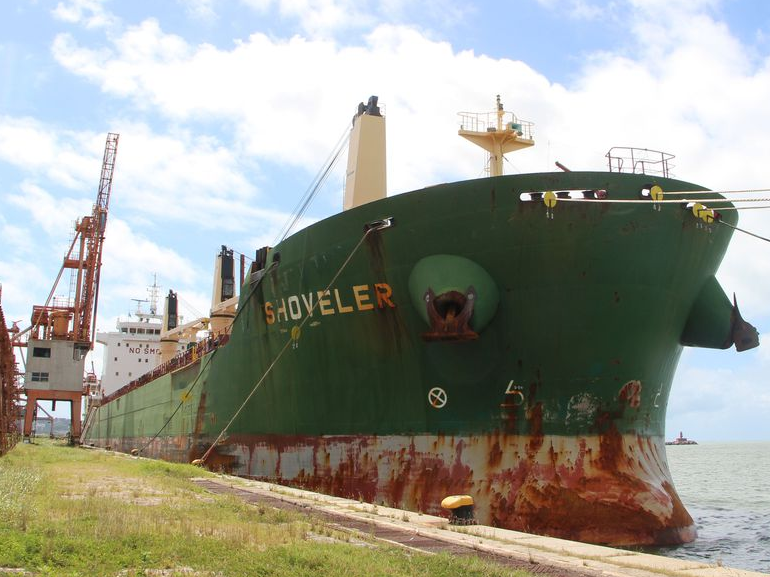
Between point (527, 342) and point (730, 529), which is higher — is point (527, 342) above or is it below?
above

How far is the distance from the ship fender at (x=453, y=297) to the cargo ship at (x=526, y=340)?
2 centimetres

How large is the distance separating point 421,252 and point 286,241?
4070mm

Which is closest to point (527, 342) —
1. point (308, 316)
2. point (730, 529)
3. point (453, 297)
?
point (453, 297)

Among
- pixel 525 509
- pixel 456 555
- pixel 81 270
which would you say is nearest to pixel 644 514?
pixel 525 509

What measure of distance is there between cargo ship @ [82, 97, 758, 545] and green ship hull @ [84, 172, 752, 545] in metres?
0.02

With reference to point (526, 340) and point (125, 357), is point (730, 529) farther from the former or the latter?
point (125, 357)

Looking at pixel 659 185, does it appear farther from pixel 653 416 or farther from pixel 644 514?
pixel 644 514

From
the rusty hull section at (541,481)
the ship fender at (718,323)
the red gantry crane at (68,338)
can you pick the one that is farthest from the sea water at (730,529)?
the red gantry crane at (68,338)

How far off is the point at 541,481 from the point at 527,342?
2.06 meters

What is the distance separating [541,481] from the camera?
35.3ft

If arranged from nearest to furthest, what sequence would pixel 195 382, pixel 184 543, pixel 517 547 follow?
pixel 184 543
pixel 517 547
pixel 195 382

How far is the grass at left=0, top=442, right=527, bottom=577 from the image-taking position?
4.93 meters

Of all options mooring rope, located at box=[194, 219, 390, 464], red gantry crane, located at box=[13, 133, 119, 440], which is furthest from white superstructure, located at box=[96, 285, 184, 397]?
mooring rope, located at box=[194, 219, 390, 464]

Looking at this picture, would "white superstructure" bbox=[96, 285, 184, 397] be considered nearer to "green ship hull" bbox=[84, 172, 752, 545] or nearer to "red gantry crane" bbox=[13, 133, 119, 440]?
"red gantry crane" bbox=[13, 133, 119, 440]
